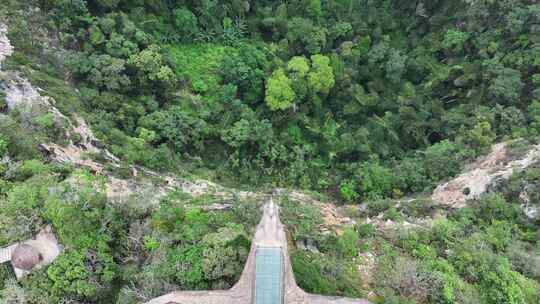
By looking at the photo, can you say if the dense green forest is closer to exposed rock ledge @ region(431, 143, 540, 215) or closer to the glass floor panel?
exposed rock ledge @ region(431, 143, 540, 215)

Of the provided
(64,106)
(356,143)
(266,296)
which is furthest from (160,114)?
(266,296)

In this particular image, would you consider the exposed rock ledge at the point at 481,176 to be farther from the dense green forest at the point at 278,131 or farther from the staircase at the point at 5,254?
the staircase at the point at 5,254

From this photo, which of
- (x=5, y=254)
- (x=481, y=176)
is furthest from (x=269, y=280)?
(x=481, y=176)

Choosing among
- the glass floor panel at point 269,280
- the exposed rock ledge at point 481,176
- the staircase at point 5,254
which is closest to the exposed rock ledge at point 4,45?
the staircase at point 5,254

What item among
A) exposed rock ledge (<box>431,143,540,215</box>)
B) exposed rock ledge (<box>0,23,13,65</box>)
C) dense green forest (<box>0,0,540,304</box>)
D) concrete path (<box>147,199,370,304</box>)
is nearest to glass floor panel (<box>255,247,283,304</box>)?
concrete path (<box>147,199,370,304</box>)

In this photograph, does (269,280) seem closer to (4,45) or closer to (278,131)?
(278,131)
